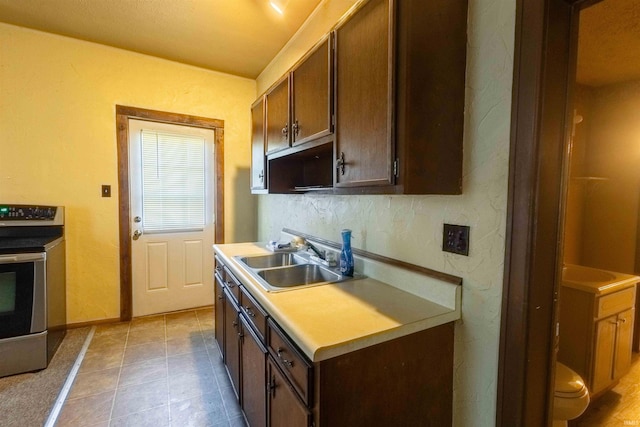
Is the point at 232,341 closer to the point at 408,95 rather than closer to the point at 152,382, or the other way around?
the point at 152,382

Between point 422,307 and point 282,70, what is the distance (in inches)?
97.6

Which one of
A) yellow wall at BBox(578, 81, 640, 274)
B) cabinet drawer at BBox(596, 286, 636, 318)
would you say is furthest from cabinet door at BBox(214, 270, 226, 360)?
yellow wall at BBox(578, 81, 640, 274)

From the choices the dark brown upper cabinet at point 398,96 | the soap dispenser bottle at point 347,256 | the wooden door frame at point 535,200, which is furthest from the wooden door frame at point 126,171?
the wooden door frame at point 535,200

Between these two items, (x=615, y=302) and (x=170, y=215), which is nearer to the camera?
(x=615, y=302)

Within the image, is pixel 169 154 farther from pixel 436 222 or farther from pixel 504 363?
pixel 504 363

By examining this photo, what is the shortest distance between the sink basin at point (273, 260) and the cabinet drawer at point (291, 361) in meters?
0.82

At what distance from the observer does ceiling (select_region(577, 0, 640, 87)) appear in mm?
1622

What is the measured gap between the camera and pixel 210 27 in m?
2.43

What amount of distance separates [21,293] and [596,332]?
3.80 meters

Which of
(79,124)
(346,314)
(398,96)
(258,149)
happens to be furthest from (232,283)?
(79,124)

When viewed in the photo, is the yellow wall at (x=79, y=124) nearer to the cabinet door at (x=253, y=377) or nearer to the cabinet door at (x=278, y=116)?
the cabinet door at (x=278, y=116)

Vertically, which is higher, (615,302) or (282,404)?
(615,302)

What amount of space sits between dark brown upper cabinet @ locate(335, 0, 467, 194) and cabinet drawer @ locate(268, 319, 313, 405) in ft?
2.06

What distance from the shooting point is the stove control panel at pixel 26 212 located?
243 centimetres
